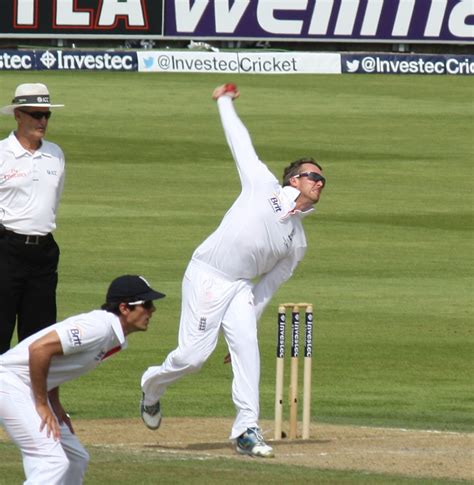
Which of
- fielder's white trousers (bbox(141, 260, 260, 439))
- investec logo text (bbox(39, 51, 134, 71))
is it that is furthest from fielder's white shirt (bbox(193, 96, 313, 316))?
investec logo text (bbox(39, 51, 134, 71))

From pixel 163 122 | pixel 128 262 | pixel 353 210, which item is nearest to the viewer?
pixel 128 262

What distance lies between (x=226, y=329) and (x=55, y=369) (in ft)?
8.30

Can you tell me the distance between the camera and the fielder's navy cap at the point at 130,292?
7371 millimetres

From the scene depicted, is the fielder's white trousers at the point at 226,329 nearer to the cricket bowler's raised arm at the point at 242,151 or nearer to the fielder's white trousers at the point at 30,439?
the cricket bowler's raised arm at the point at 242,151

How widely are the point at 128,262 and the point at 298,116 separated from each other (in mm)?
17015

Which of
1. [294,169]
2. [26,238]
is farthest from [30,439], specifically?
[294,169]

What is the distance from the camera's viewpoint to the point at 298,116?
36719mm

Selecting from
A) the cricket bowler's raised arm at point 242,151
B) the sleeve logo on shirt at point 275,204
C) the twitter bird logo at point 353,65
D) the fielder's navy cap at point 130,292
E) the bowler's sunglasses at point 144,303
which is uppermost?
the twitter bird logo at point 353,65

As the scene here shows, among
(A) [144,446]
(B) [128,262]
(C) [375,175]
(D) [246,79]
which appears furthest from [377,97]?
(A) [144,446]

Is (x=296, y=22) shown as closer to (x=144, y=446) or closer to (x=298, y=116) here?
(x=298, y=116)

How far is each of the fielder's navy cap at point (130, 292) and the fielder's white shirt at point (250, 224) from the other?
7.87 feet

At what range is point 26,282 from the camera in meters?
9.98

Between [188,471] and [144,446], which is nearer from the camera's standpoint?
[188,471]

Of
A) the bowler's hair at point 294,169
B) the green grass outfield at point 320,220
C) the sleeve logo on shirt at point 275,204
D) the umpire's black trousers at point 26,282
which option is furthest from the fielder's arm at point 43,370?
the green grass outfield at point 320,220
